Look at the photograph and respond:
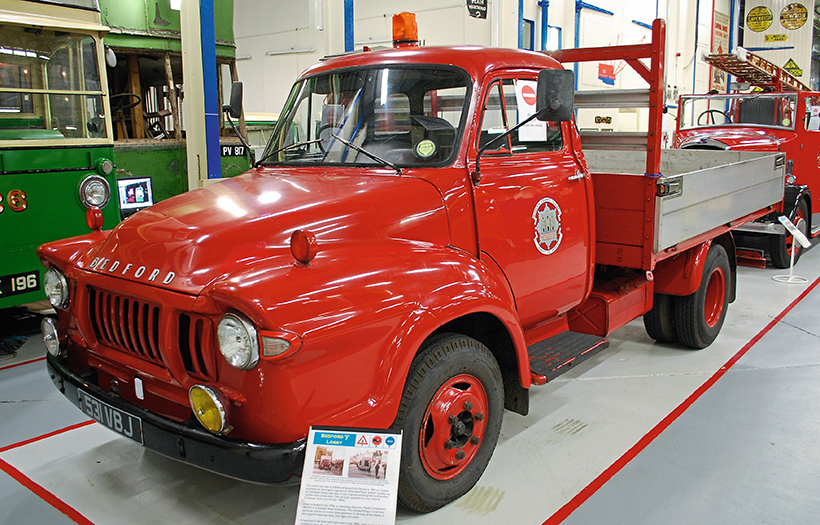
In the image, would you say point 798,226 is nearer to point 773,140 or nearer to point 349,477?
point 773,140

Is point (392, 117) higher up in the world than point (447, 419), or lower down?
higher up

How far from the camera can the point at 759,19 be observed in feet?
65.5

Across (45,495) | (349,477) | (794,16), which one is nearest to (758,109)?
(349,477)

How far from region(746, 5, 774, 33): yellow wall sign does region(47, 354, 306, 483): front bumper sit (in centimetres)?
2222

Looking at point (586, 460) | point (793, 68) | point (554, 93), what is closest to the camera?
point (554, 93)

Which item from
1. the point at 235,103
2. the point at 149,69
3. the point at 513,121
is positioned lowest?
the point at 513,121

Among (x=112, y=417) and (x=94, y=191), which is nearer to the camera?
(x=112, y=417)

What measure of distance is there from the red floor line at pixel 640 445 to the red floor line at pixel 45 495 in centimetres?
188

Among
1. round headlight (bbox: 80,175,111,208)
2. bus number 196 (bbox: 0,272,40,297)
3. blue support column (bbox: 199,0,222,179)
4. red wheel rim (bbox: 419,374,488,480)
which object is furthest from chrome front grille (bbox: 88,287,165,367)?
blue support column (bbox: 199,0,222,179)

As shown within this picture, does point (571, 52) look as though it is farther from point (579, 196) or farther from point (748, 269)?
point (748, 269)

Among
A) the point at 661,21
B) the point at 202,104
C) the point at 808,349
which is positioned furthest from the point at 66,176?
the point at 808,349

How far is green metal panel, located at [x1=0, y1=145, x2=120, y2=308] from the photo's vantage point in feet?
15.3

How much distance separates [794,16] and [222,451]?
21.9 m

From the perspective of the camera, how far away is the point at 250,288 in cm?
206
